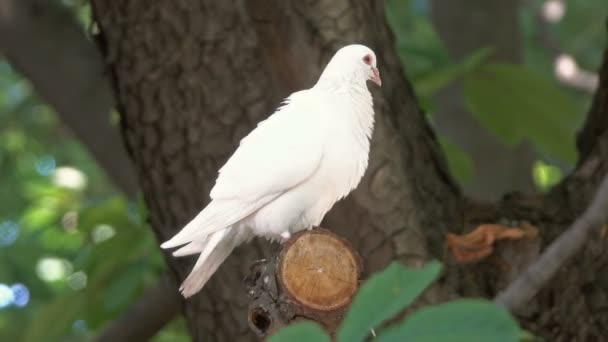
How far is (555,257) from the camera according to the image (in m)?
2.25

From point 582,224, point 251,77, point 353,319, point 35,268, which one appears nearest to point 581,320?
point 582,224

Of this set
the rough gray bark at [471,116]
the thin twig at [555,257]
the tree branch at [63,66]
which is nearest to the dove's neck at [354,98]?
the thin twig at [555,257]

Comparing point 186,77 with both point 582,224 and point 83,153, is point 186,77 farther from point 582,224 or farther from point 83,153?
point 83,153

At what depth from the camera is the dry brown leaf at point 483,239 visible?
256 cm

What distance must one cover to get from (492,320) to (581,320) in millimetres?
1691

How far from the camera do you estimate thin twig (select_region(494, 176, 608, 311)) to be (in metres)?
2.21

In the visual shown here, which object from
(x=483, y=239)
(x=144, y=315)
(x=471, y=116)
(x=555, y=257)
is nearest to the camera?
(x=555, y=257)

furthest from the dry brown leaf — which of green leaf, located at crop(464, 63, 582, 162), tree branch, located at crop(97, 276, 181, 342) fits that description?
tree branch, located at crop(97, 276, 181, 342)

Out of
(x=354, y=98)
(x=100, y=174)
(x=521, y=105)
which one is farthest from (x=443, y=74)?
(x=100, y=174)

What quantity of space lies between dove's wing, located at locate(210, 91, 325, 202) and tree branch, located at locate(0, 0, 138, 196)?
194 cm

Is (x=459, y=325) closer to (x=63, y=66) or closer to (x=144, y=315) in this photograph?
(x=144, y=315)

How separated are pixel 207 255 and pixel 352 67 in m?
0.34

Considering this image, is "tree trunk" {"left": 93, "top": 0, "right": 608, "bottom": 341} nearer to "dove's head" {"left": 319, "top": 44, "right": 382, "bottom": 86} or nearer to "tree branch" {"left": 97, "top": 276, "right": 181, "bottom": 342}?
"tree branch" {"left": 97, "top": 276, "right": 181, "bottom": 342}

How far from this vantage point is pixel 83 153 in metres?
5.74
